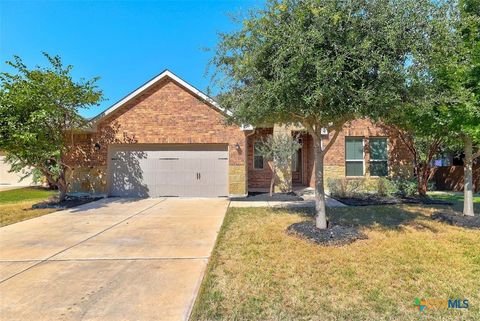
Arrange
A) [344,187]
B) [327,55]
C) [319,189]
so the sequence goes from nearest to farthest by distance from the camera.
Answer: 1. [327,55]
2. [319,189]
3. [344,187]

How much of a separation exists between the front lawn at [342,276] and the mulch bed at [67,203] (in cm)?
734

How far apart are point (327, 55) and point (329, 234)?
11.8 ft

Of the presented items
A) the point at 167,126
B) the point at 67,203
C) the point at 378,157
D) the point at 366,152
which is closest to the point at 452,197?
the point at 378,157

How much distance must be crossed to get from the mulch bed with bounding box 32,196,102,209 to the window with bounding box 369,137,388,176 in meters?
12.9

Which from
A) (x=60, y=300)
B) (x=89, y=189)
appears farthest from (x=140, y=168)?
(x=60, y=300)

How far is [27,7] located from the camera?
9.40m

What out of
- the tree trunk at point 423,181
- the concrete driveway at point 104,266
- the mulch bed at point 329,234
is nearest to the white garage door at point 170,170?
the concrete driveway at point 104,266

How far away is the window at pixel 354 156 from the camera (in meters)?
13.6

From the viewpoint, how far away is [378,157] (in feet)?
44.3

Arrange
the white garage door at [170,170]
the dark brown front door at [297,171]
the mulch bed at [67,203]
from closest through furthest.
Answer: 1. the mulch bed at [67,203]
2. the white garage door at [170,170]
3. the dark brown front door at [297,171]

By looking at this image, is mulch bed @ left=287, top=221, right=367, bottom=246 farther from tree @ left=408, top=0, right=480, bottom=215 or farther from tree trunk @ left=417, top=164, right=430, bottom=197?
tree trunk @ left=417, top=164, right=430, bottom=197

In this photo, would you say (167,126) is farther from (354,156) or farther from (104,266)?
(354,156)

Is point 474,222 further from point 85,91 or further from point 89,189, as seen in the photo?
point 89,189

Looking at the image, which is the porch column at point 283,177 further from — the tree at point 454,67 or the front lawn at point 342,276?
the tree at point 454,67
